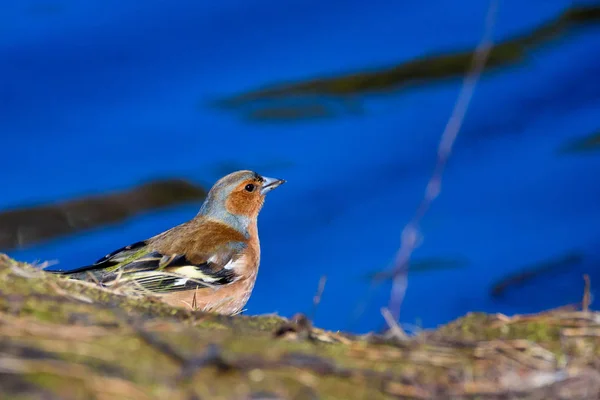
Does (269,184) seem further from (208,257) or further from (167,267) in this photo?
(167,267)

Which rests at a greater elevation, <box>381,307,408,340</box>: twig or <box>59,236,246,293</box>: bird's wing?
<box>59,236,246,293</box>: bird's wing

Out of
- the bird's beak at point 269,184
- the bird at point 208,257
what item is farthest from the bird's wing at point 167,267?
the bird's beak at point 269,184

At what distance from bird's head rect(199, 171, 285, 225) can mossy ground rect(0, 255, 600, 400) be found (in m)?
3.46

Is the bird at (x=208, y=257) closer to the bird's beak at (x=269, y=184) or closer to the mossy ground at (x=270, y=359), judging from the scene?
the bird's beak at (x=269, y=184)

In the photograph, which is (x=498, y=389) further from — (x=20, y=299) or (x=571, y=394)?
(x=20, y=299)

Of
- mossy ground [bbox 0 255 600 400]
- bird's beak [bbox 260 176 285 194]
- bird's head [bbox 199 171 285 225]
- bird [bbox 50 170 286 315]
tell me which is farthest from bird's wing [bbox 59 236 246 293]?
mossy ground [bbox 0 255 600 400]

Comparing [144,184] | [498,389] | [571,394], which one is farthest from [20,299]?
[144,184]

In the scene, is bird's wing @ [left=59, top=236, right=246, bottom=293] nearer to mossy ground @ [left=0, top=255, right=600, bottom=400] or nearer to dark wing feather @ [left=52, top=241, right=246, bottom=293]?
dark wing feather @ [left=52, top=241, right=246, bottom=293]

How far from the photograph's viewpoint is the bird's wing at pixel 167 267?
18.6 feet

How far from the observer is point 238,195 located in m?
6.87

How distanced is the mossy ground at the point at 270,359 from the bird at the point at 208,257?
2.34 m

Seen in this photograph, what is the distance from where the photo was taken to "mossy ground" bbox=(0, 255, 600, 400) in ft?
7.49

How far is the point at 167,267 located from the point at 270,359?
11.2 feet

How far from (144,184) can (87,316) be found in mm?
5451
